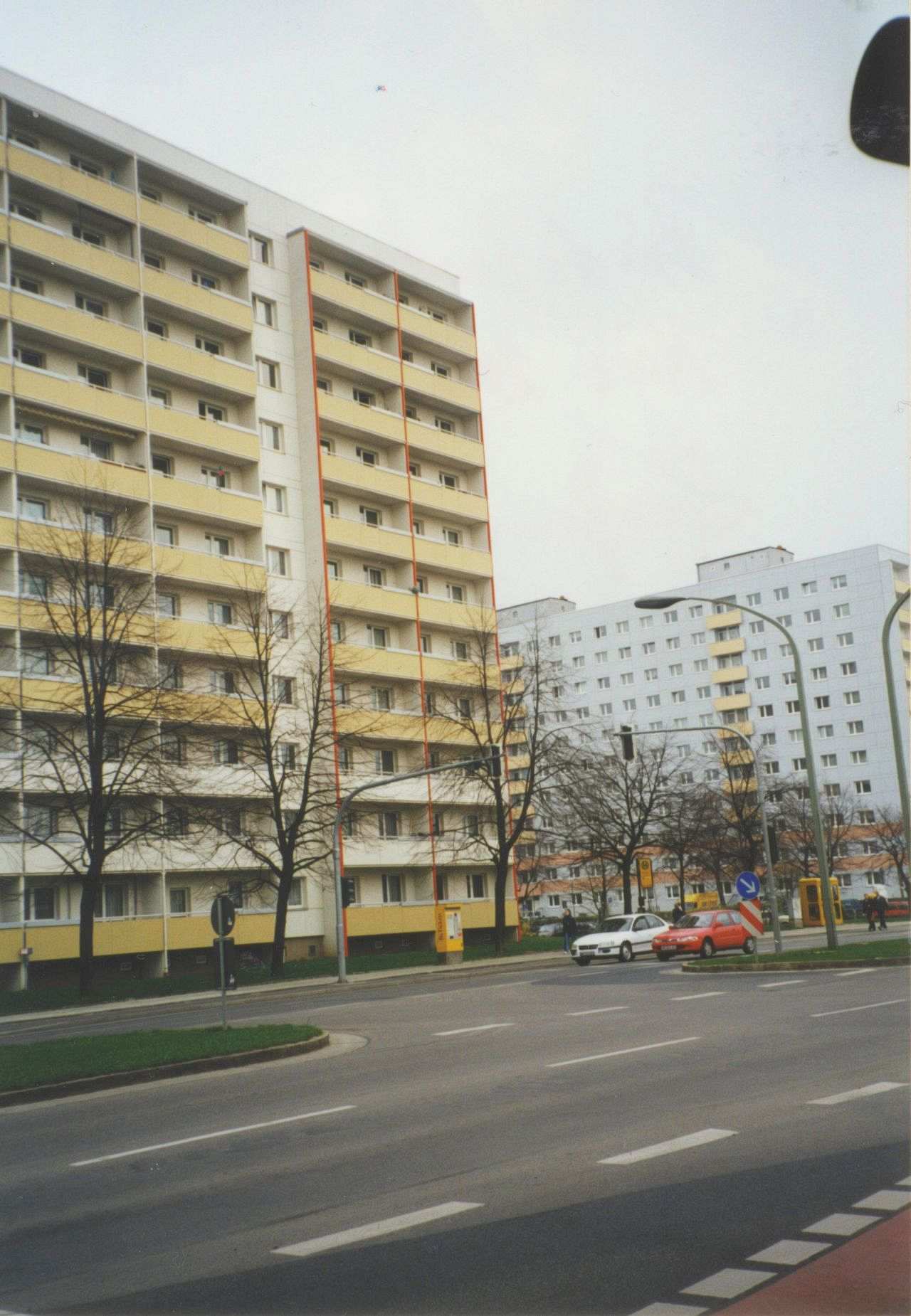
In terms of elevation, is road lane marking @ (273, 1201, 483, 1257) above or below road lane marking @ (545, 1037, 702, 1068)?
above

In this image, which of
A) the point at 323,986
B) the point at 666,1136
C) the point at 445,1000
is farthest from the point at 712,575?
the point at 666,1136

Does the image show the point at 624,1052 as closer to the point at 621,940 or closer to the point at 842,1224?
the point at 842,1224

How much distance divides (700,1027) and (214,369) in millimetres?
38877

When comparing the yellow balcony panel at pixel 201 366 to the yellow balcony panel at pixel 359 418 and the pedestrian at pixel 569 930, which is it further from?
the pedestrian at pixel 569 930

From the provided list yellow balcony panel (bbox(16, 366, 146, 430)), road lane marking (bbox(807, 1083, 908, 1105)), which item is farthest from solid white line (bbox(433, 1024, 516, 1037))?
yellow balcony panel (bbox(16, 366, 146, 430))

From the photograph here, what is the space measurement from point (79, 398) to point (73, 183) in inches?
313

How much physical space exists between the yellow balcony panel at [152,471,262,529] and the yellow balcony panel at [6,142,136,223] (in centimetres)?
967

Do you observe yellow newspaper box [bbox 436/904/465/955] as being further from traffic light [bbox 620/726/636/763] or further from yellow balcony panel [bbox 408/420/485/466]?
yellow balcony panel [bbox 408/420/485/466]

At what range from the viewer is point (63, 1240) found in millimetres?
6559

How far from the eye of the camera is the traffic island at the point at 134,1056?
13.9m

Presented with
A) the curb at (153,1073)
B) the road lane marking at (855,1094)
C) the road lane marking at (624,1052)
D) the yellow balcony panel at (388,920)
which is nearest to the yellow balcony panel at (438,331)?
the yellow balcony panel at (388,920)

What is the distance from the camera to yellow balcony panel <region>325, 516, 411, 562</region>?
5319 centimetres

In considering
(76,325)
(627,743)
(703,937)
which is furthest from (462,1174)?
(76,325)

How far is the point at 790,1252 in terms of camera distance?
5.36m
